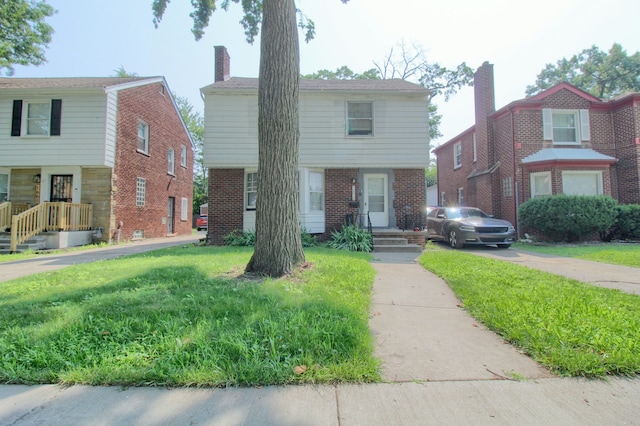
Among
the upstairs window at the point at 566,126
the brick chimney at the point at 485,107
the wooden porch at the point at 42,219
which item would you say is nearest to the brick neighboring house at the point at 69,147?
the wooden porch at the point at 42,219

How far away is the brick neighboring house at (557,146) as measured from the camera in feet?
46.6

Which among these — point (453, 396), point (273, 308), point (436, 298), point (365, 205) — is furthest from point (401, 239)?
point (453, 396)

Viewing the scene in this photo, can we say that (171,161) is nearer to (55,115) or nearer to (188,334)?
(55,115)

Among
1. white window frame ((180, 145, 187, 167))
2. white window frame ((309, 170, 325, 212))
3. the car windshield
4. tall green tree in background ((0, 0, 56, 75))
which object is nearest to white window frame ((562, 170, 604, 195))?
the car windshield

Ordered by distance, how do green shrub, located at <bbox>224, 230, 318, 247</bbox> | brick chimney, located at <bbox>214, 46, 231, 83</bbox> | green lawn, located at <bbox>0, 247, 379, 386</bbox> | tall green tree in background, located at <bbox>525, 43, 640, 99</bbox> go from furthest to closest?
tall green tree in background, located at <bbox>525, 43, 640, 99</bbox> → brick chimney, located at <bbox>214, 46, 231, 83</bbox> → green shrub, located at <bbox>224, 230, 318, 247</bbox> → green lawn, located at <bbox>0, 247, 379, 386</bbox>

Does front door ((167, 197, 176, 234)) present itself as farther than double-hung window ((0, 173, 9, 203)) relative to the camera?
Yes

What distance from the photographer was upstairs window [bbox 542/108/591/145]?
15.0m

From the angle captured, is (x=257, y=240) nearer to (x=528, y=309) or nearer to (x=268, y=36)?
(x=268, y=36)

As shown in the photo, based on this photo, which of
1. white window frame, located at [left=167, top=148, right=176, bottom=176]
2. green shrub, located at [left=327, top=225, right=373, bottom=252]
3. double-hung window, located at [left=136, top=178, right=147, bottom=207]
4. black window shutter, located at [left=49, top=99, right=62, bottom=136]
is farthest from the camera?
white window frame, located at [left=167, top=148, right=176, bottom=176]

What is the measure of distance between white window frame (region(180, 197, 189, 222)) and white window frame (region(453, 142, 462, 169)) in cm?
1726

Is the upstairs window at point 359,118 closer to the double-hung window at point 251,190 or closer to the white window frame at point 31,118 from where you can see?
the double-hung window at point 251,190

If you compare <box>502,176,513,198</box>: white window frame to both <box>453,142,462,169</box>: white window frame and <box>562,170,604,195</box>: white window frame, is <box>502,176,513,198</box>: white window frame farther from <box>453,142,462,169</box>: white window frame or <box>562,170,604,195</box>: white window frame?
<box>453,142,462,169</box>: white window frame

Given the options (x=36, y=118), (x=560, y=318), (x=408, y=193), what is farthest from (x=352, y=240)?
(x=36, y=118)

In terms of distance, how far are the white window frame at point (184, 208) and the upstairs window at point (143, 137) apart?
5168 millimetres
